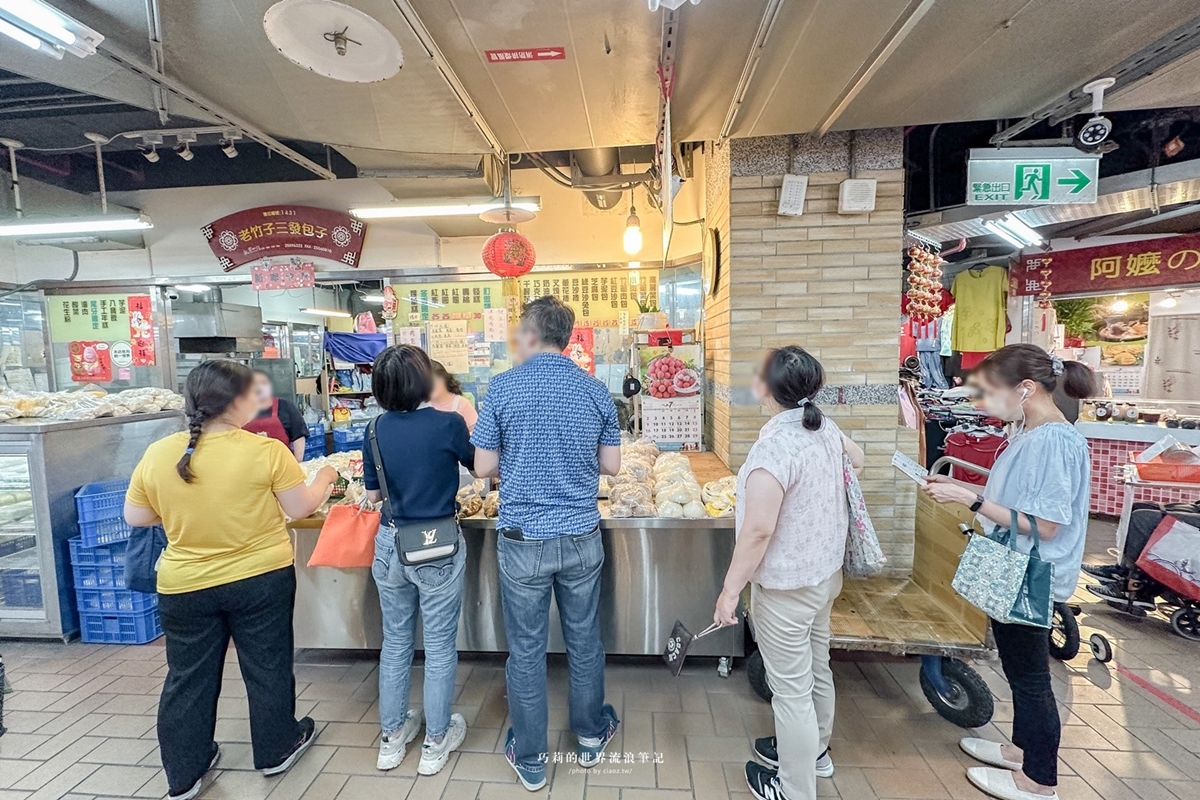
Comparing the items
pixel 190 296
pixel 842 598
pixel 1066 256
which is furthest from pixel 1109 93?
pixel 190 296

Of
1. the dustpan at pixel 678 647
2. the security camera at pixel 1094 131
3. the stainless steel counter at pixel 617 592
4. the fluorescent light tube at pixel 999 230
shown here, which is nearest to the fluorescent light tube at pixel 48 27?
the stainless steel counter at pixel 617 592

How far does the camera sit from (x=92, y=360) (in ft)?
22.0

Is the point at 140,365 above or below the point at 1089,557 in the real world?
above

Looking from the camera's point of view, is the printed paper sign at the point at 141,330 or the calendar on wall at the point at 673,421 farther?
the printed paper sign at the point at 141,330

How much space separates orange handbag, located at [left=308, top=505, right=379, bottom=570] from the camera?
8.29 ft

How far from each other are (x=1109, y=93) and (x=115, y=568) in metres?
6.87

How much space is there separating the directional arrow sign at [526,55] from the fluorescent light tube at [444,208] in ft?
6.70

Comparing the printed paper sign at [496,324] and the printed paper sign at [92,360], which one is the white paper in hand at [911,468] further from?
the printed paper sign at [92,360]

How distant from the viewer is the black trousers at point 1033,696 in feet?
6.48

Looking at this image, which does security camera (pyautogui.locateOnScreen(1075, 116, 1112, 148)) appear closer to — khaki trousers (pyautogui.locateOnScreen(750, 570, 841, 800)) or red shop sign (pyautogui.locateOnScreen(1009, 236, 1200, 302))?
khaki trousers (pyautogui.locateOnScreen(750, 570, 841, 800))

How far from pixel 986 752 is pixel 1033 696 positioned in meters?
0.58

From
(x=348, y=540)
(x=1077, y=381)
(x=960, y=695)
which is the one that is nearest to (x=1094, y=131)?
(x=1077, y=381)

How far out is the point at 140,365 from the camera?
6707mm

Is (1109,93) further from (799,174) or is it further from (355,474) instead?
(355,474)
